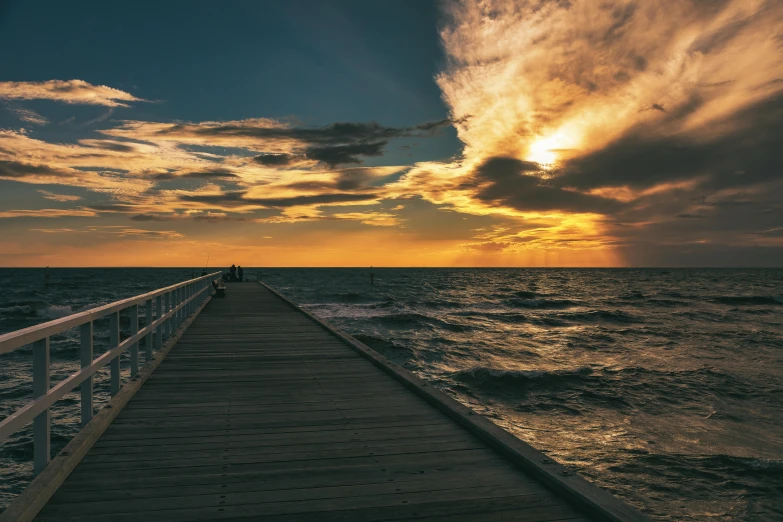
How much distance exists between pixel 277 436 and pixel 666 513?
551 centimetres

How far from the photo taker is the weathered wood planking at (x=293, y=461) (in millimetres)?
3426

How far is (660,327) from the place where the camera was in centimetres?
3092

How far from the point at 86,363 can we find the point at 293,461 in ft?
6.48

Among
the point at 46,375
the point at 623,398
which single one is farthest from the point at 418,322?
the point at 46,375

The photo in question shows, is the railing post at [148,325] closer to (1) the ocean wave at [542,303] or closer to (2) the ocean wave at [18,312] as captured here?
(2) the ocean wave at [18,312]

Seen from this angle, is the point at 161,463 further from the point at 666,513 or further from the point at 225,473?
the point at 666,513

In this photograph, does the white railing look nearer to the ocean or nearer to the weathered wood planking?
the weathered wood planking

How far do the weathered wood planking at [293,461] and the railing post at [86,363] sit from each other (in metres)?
0.28

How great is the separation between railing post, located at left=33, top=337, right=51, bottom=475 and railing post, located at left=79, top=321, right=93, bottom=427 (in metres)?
0.81

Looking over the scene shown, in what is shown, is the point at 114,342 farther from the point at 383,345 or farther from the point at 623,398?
the point at 383,345

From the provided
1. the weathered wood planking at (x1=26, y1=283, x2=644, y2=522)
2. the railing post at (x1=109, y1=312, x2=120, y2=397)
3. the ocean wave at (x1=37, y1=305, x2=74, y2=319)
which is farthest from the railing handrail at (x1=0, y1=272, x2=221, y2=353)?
the ocean wave at (x1=37, y1=305, x2=74, y2=319)

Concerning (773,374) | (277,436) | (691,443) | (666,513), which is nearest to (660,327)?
(773,374)

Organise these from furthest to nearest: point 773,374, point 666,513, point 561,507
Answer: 1. point 773,374
2. point 666,513
3. point 561,507

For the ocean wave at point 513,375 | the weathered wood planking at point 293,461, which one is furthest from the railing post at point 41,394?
the ocean wave at point 513,375
